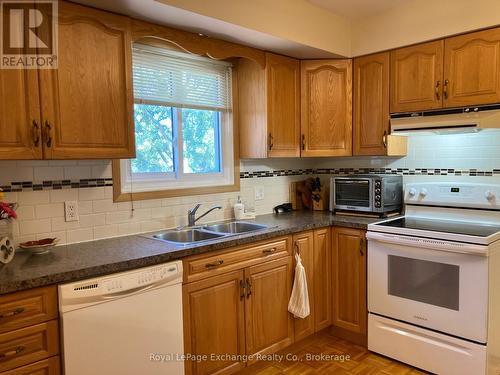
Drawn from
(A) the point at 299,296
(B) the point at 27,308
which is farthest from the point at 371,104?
(B) the point at 27,308

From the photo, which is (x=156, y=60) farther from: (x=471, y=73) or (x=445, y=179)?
(x=445, y=179)

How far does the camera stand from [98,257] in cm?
177

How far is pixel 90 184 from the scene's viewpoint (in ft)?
7.06

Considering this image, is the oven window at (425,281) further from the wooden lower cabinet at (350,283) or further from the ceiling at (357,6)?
the ceiling at (357,6)

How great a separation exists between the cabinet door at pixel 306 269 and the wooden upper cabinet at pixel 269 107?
0.66 meters

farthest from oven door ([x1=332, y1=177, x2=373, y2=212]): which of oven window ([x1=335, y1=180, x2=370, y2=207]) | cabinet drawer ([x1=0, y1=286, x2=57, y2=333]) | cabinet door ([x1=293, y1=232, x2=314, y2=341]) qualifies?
cabinet drawer ([x1=0, y1=286, x2=57, y2=333])

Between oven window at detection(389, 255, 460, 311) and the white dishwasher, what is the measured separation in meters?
1.43

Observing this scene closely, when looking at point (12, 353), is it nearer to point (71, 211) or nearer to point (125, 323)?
point (125, 323)

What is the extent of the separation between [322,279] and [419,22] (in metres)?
1.94

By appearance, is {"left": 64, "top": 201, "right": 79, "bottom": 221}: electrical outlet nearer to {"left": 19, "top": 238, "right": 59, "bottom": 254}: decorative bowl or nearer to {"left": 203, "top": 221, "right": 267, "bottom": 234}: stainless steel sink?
{"left": 19, "top": 238, "right": 59, "bottom": 254}: decorative bowl

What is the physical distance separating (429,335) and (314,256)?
86cm

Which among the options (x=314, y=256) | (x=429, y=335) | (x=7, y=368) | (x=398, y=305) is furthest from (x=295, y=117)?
(x=7, y=368)

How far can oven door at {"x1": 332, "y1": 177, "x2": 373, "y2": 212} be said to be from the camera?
2.85 metres

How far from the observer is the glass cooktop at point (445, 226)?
7.41 feet
